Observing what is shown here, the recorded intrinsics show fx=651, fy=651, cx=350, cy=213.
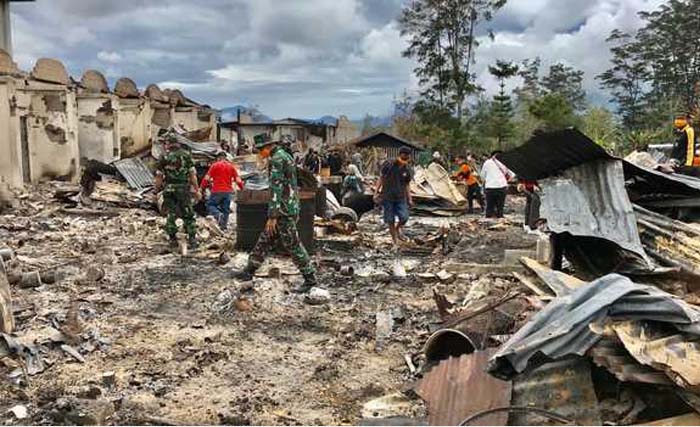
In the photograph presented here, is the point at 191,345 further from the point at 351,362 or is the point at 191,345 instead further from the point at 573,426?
the point at 573,426

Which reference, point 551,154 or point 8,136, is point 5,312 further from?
point 8,136

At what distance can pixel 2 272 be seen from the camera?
5.62 meters

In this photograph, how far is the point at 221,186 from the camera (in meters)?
10.4

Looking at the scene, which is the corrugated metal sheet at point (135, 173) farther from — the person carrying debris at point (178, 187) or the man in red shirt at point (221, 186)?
the person carrying debris at point (178, 187)

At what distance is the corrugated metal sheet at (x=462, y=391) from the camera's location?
3.53 meters

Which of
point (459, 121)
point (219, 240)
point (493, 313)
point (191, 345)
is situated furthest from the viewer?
point (459, 121)

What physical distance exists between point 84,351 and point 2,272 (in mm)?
1224

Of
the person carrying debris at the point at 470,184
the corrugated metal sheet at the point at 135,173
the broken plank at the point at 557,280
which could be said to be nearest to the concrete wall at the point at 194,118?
the corrugated metal sheet at the point at 135,173

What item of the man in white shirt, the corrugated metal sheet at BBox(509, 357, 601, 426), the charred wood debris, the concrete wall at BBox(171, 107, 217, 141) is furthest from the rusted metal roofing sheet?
the concrete wall at BBox(171, 107, 217, 141)

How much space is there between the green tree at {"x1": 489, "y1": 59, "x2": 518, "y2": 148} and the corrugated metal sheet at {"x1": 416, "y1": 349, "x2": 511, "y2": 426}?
31.4 metres

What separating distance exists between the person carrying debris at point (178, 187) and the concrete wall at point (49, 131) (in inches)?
312

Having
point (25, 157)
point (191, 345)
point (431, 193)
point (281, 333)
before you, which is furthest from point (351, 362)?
point (25, 157)

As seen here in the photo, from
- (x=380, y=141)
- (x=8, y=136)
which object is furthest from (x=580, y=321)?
(x=380, y=141)

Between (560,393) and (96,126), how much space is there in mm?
17560
